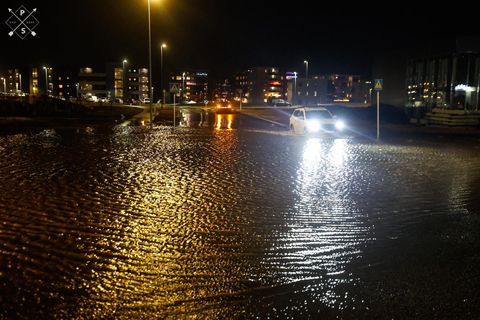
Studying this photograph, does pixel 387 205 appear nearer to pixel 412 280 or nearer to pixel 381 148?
Answer: pixel 412 280

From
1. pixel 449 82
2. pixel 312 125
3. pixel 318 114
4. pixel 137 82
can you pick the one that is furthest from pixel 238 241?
pixel 137 82

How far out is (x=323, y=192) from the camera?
11.8 metres

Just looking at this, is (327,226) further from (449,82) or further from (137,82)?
(137,82)

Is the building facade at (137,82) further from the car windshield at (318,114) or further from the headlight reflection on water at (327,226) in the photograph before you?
the headlight reflection on water at (327,226)

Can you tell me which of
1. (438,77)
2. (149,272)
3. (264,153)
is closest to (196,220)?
(149,272)

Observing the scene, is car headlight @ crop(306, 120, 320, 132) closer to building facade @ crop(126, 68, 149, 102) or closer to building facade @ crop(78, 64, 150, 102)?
building facade @ crop(78, 64, 150, 102)

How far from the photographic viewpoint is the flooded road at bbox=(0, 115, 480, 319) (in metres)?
5.50

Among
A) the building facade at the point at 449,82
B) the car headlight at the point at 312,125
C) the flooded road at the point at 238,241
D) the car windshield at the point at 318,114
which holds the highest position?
the building facade at the point at 449,82

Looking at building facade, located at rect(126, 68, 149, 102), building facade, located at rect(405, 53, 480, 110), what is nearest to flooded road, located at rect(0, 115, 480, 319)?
building facade, located at rect(405, 53, 480, 110)

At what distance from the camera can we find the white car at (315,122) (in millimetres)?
28250

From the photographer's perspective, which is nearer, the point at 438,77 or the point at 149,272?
the point at 149,272

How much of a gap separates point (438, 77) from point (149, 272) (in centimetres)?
4181

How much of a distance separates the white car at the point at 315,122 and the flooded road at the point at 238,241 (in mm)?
12232

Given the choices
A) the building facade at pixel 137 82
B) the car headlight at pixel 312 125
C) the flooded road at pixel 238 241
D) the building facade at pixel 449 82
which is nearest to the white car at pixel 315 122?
the car headlight at pixel 312 125
